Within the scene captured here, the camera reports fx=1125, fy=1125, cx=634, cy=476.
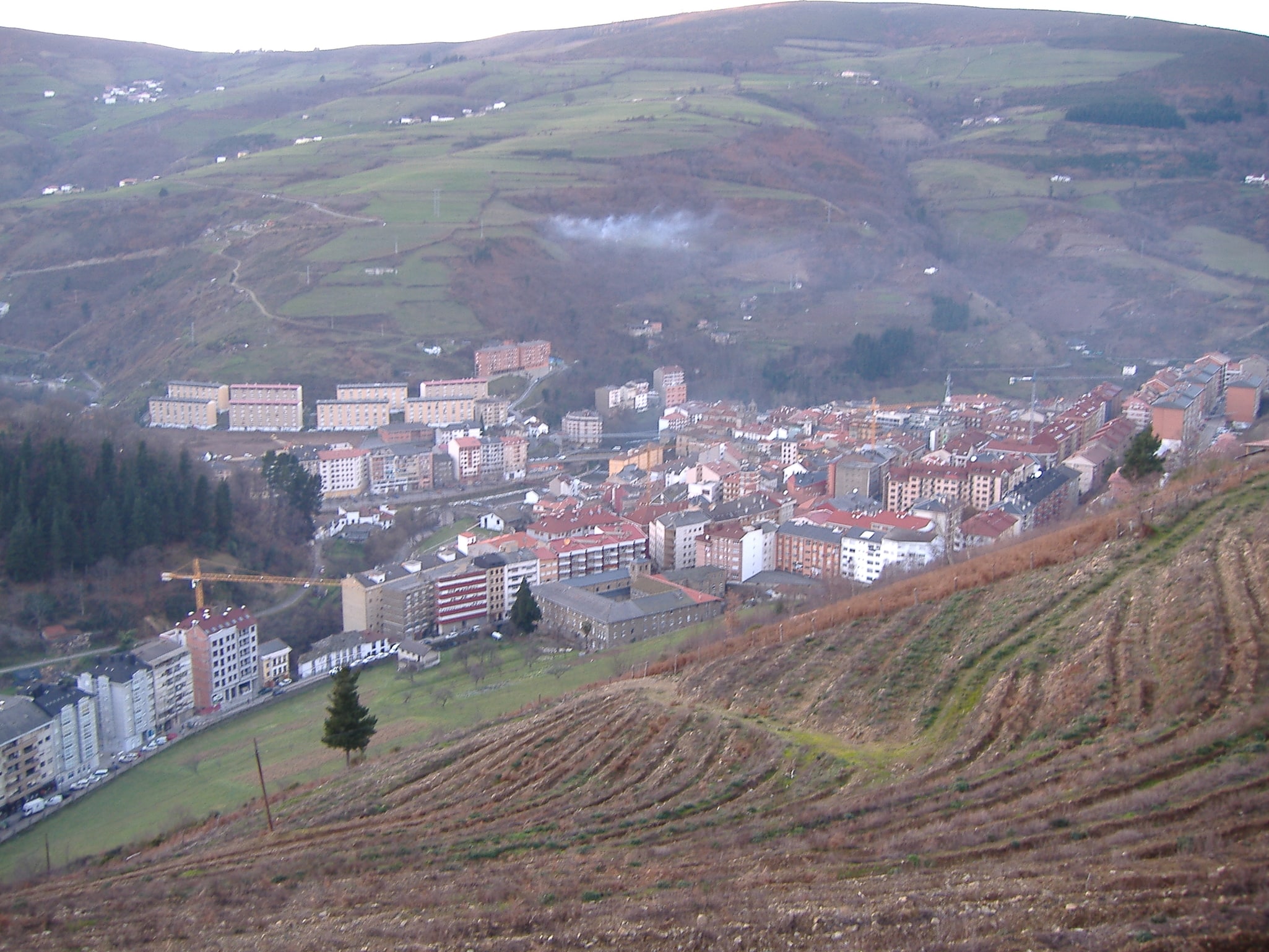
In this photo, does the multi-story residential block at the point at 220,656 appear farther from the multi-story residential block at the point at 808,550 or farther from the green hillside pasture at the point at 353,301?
the green hillside pasture at the point at 353,301

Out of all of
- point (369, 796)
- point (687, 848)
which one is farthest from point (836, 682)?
point (369, 796)

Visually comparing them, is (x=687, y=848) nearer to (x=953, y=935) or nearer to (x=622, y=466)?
(x=953, y=935)

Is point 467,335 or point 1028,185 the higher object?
point 1028,185

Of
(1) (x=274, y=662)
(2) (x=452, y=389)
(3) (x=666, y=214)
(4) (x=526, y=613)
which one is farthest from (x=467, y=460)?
(3) (x=666, y=214)

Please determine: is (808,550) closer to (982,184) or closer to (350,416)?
(350,416)

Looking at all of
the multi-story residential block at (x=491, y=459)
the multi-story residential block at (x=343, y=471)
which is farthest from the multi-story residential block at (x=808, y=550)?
the multi-story residential block at (x=343, y=471)

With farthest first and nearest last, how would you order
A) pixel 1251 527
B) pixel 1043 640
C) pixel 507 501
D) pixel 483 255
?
pixel 483 255 → pixel 507 501 → pixel 1251 527 → pixel 1043 640
